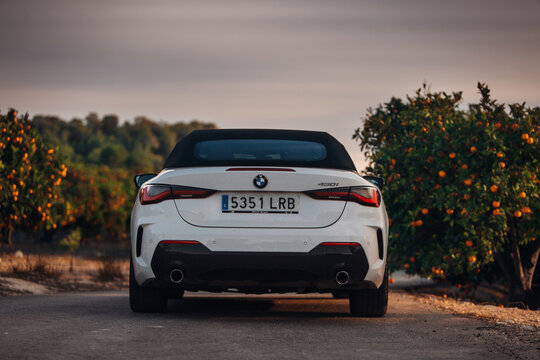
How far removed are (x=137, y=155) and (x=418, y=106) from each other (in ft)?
243

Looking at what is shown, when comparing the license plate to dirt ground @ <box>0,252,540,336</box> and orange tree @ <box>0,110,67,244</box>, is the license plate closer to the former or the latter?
dirt ground @ <box>0,252,540,336</box>

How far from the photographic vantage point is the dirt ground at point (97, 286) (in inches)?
326

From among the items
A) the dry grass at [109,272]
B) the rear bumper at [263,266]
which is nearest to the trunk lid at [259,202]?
the rear bumper at [263,266]

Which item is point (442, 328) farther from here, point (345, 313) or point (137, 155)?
point (137, 155)

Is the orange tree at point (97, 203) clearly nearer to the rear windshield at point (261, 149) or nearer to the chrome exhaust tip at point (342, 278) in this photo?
the rear windshield at point (261, 149)

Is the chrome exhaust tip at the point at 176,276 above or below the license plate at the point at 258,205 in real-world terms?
below

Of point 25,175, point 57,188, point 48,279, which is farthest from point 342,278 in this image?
point 57,188

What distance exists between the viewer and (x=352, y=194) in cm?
710

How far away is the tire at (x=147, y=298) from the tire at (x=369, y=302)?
1788 mm

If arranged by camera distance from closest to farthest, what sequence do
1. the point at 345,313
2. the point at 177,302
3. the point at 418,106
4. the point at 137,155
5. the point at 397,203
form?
the point at 345,313 < the point at 177,302 < the point at 397,203 < the point at 418,106 < the point at 137,155

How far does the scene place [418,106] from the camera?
1697 cm

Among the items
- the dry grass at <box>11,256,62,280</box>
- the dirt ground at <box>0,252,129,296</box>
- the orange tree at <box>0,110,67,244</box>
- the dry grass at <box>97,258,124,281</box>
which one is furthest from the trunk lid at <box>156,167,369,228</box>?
the orange tree at <box>0,110,67,244</box>

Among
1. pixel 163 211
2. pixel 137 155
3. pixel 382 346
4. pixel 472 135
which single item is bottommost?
pixel 382 346

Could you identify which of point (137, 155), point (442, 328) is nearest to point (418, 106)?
point (442, 328)
